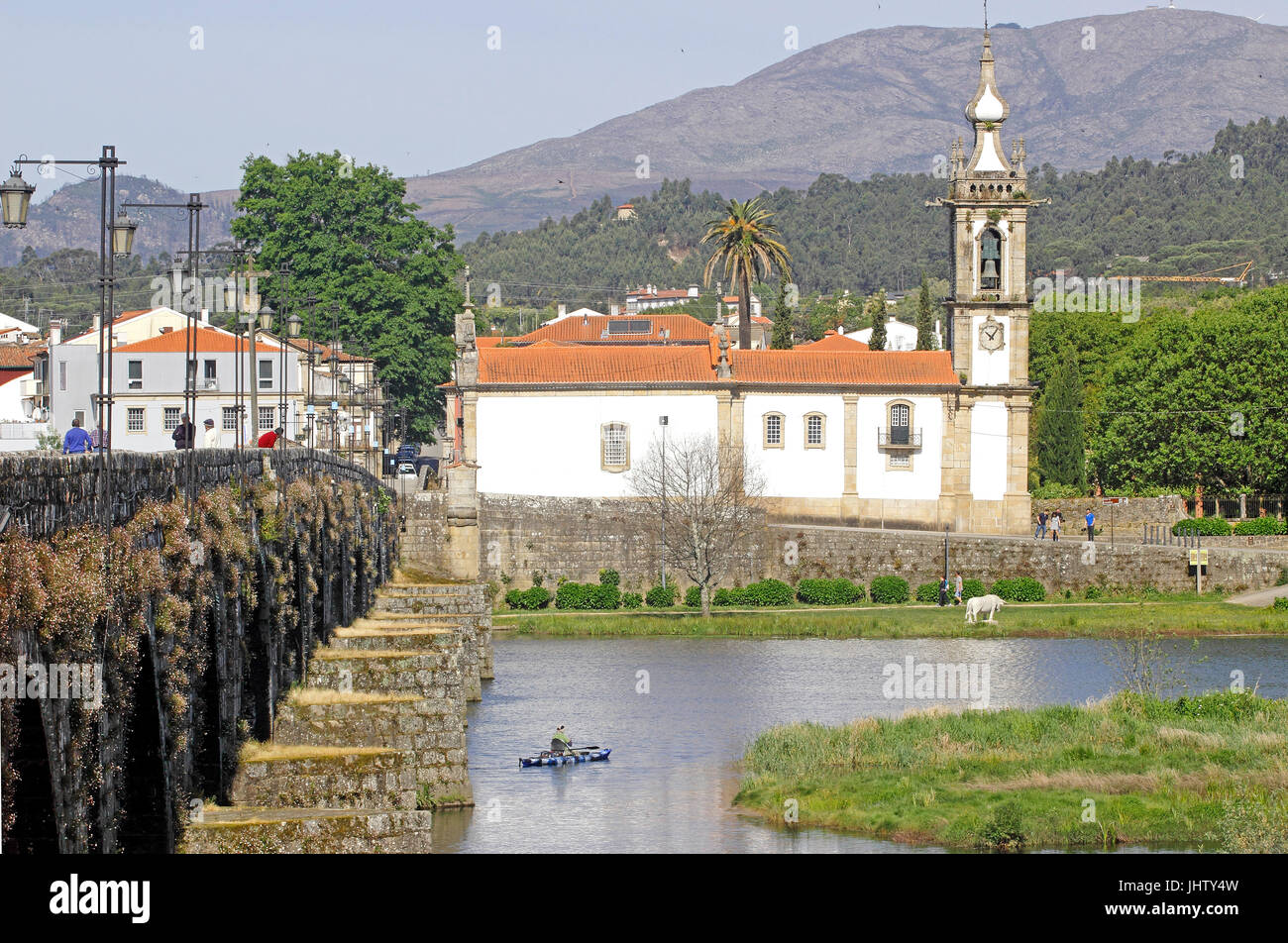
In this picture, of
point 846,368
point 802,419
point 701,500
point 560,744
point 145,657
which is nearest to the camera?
point 145,657

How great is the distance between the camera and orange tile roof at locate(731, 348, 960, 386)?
71562 mm

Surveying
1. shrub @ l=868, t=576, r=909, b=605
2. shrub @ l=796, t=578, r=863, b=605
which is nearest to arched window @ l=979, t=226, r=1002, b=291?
shrub @ l=868, t=576, r=909, b=605

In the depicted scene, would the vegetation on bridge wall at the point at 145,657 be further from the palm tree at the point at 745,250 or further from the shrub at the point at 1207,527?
the palm tree at the point at 745,250

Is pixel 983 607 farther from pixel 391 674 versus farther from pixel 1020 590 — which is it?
pixel 391 674

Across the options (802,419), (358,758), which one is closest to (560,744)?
(358,758)

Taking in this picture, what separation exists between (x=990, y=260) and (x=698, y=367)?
12606mm

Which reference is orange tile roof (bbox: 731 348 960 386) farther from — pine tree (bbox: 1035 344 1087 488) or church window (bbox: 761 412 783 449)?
pine tree (bbox: 1035 344 1087 488)

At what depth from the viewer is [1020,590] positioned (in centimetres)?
6612

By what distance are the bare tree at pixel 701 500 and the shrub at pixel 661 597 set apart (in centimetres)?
95

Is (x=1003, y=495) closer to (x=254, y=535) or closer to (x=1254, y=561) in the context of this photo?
(x=1254, y=561)

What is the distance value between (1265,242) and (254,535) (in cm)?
18456

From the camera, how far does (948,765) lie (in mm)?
32938

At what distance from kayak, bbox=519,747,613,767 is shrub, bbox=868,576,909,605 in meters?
29.8
